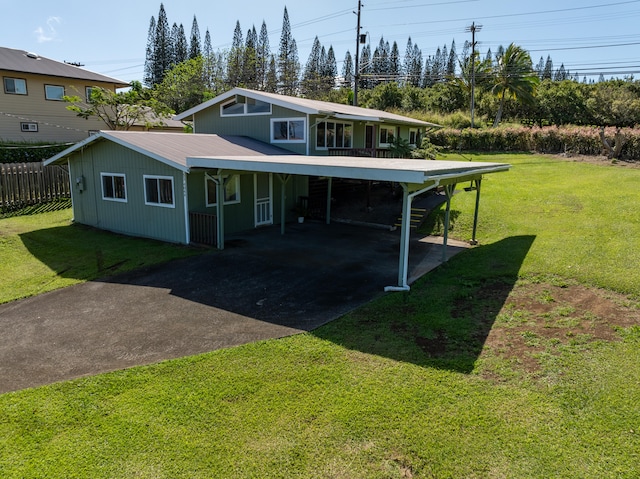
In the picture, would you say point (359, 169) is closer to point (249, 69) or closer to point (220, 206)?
point (220, 206)

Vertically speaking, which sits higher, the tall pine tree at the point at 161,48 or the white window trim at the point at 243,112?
the tall pine tree at the point at 161,48

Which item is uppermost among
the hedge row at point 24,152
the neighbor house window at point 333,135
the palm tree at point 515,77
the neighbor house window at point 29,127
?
the palm tree at point 515,77

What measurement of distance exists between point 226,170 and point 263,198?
362 centimetres

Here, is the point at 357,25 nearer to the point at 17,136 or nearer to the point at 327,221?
the point at 327,221

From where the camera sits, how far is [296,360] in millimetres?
6551

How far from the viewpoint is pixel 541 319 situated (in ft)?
25.8

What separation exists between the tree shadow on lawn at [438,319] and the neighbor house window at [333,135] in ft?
30.9

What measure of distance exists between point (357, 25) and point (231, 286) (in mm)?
27697

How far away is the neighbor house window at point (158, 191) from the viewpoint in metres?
13.3

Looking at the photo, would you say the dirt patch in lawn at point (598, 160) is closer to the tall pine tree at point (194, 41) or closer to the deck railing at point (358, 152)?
the deck railing at point (358, 152)

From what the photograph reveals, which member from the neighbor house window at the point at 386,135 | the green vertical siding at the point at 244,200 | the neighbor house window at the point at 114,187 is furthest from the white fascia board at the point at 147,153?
the neighbor house window at the point at 386,135

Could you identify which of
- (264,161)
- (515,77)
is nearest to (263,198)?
(264,161)

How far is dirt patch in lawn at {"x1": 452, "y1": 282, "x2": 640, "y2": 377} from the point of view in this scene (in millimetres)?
6812

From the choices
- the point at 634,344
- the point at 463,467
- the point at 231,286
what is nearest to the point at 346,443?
the point at 463,467
